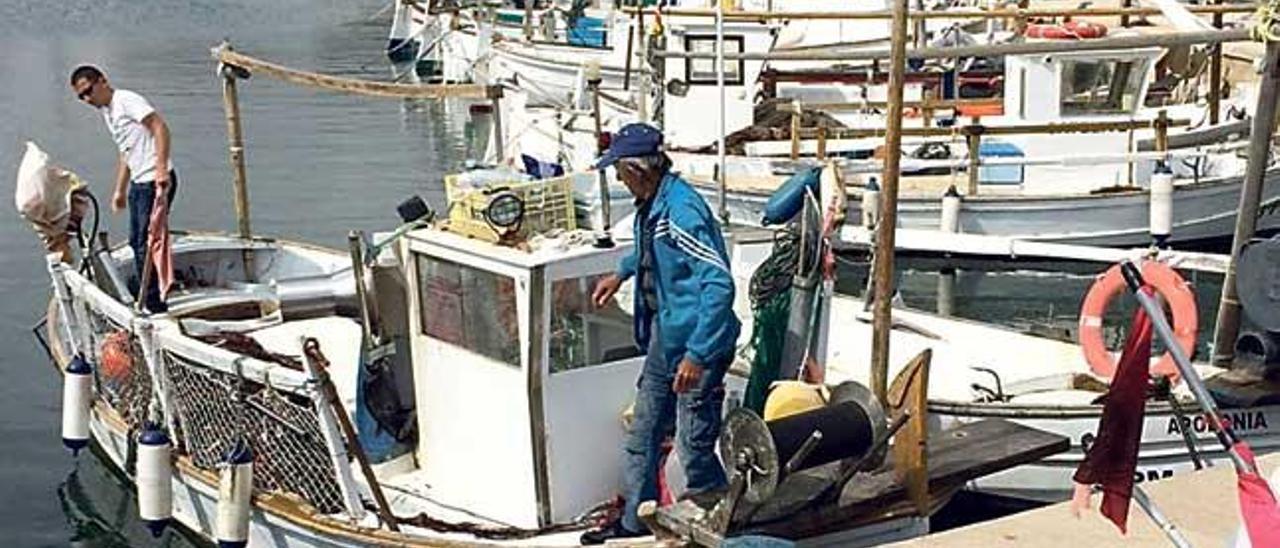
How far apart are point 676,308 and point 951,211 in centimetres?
1023

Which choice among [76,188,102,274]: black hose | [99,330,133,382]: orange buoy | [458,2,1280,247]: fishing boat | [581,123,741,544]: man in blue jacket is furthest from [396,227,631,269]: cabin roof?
[458,2,1280,247]: fishing boat

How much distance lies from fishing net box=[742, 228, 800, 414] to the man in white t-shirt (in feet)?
13.5

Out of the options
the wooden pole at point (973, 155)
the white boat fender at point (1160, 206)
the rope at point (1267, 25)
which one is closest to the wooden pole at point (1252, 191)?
the rope at point (1267, 25)

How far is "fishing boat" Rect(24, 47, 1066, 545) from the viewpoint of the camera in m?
7.00

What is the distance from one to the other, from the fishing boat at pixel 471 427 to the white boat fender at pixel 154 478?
0.01m

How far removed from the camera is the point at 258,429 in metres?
8.79

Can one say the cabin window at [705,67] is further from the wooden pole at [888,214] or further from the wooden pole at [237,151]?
the wooden pole at [888,214]

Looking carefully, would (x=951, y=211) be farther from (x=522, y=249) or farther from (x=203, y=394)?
(x=522, y=249)

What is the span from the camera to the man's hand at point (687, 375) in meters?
6.85

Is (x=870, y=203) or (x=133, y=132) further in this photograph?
A: (x=870, y=203)

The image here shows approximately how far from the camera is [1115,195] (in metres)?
17.1

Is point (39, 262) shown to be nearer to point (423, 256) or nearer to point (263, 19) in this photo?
point (423, 256)

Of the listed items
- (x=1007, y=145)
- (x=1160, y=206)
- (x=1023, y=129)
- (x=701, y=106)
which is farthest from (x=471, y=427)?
(x=1007, y=145)

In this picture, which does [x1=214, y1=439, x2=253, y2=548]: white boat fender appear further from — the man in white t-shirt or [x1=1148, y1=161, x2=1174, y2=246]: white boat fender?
[x1=1148, y1=161, x2=1174, y2=246]: white boat fender
